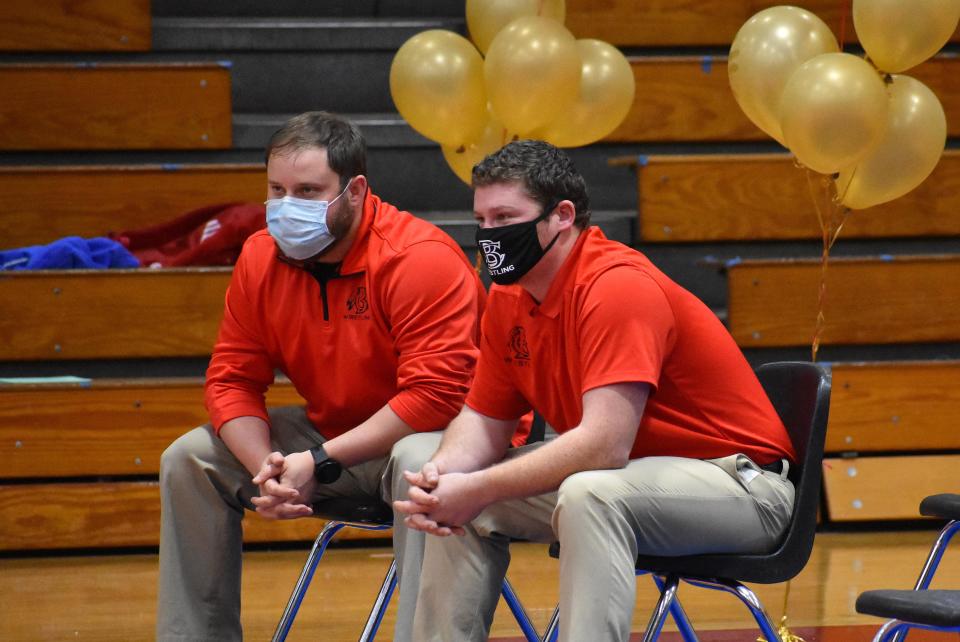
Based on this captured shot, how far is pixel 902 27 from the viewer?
286 centimetres

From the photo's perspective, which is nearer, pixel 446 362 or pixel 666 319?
pixel 666 319

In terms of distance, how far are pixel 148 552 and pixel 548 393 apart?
6.60ft

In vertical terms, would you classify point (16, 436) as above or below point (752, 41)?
below

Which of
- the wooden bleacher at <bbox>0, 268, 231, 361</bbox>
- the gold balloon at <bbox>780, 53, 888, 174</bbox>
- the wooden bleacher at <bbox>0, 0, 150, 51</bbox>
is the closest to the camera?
the gold balloon at <bbox>780, 53, 888, 174</bbox>

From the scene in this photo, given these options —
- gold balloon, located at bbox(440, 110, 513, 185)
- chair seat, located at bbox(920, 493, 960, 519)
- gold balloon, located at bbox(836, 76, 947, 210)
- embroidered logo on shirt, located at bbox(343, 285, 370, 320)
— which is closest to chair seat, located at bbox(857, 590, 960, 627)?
chair seat, located at bbox(920, 493, 960, 519)

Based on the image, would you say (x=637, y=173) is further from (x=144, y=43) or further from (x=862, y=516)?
(x=144, y=43)

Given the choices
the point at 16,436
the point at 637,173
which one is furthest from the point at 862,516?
the point at 16,436

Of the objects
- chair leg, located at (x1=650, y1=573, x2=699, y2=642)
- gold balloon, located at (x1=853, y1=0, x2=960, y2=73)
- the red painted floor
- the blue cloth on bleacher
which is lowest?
the red painted floor

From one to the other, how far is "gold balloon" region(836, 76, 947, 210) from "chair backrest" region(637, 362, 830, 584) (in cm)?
98

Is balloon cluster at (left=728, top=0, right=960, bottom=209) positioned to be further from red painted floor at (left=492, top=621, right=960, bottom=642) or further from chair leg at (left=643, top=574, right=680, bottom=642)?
chair leg at (left=643, top=574, right=680, bottom=642)

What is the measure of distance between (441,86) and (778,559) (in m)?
1.79

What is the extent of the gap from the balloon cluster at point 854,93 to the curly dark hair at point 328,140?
0.98 m

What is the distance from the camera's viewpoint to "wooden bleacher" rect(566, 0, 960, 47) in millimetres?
4434

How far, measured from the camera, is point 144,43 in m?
4.41
